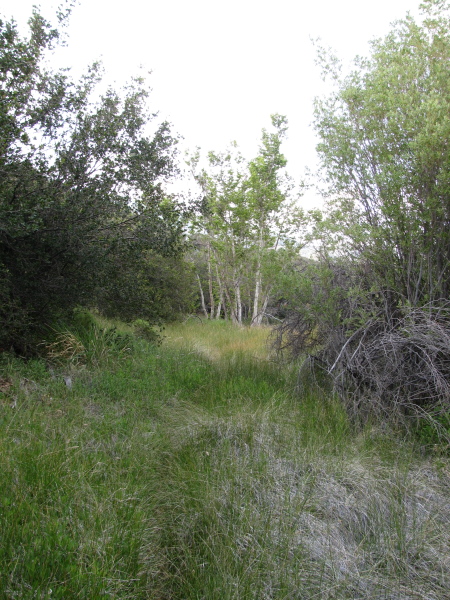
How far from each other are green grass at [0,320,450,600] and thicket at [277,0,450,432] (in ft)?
2.07

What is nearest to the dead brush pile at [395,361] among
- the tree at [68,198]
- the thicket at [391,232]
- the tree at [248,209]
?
the thicket at [391,232]

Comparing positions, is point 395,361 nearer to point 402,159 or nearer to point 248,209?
point 402,159

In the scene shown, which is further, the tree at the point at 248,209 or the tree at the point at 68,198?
the tree at the point at 248,209

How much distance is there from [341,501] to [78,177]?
532cm

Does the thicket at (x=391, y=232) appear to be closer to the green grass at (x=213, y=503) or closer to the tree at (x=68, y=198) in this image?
the green grass at (x=213, y=503)

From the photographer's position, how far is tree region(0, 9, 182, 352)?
5246 mm

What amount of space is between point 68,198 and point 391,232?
159 inches

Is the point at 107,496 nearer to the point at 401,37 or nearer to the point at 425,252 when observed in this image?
the point at 425,252

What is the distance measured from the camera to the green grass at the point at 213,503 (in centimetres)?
208

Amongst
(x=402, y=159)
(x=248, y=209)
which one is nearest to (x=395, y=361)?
(x=402, y=159)

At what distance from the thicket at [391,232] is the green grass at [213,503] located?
0.63 meters

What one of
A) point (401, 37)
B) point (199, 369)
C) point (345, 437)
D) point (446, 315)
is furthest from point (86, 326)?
point (401, 37)

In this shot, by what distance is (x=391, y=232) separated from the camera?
4762 millimetres

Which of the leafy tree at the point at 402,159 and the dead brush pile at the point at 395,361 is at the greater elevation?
the leafy tree at the point at 402,159
